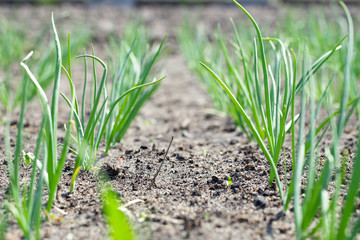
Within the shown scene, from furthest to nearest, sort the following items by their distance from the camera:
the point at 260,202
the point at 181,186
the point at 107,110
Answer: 1. the point at 107,110
2. the point at 181,186
3. the point at 260,202

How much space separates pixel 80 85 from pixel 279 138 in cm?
223

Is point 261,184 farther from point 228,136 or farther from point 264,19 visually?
point 264,19

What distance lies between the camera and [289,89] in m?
1.27

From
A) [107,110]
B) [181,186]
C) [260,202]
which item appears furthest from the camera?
[107,110]

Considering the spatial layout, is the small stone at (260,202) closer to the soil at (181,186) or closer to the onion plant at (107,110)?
the soil at (181,186)

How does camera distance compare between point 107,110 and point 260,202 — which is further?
point 107,110

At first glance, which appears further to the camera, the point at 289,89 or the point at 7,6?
the point at 7,6

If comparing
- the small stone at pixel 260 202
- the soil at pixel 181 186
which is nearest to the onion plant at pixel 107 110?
the soil at pixel 181 186

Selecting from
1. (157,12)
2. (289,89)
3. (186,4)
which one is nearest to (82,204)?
(289,89)

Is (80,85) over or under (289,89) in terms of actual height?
under

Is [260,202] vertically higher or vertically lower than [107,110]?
lower

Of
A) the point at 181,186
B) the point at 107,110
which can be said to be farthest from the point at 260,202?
the point at 107,110

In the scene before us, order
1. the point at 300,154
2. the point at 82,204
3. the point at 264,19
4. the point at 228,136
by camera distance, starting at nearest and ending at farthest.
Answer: the point at 300,154 < the point at 82,204 < the point at 228,136 < the point at 264,19

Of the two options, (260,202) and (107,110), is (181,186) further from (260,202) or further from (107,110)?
(107,110)
